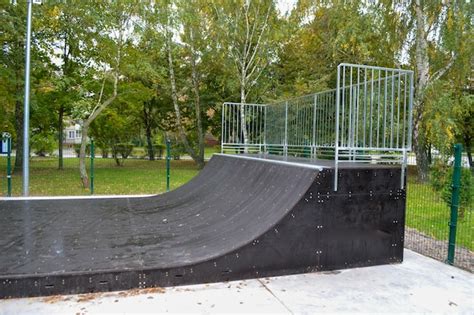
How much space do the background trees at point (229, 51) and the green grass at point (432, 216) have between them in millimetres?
2407

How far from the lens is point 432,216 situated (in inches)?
306

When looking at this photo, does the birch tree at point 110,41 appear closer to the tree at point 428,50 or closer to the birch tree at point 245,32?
the birch tree at point 245,32

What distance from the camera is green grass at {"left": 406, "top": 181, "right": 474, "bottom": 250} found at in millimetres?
6621

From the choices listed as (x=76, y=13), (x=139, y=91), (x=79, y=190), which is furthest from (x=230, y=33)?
(x=79, y=190)

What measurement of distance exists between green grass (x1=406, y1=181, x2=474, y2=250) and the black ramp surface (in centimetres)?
242

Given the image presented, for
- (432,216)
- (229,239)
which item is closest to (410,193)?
(432,216)

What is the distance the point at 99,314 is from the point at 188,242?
1649mm

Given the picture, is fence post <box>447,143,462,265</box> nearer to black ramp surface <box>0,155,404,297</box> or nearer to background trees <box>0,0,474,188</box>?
black ramp surface <box>0,155,404,297</box>

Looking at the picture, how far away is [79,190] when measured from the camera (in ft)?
38.0

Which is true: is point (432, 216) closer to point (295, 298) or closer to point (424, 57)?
point (295, 298)

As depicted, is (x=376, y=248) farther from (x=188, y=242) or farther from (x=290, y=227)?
(x=188, y=242)

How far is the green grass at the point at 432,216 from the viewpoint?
6621mm

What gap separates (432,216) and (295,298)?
5.39m

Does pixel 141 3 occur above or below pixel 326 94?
above
